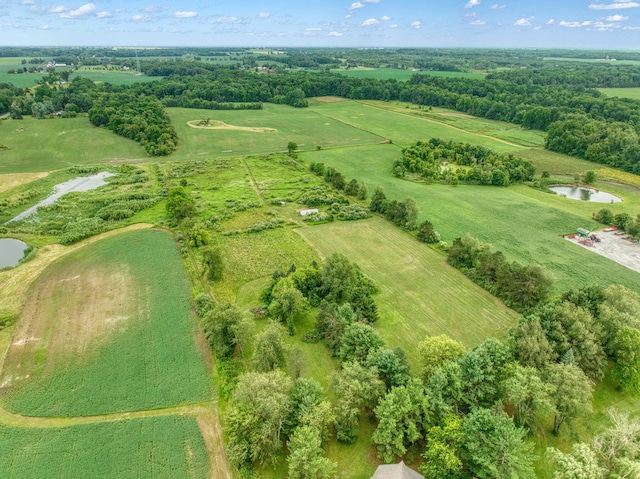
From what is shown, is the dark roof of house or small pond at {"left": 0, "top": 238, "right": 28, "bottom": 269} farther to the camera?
small pond at {"left": 0, "top": 238, "right": 28, "bottom": 269}

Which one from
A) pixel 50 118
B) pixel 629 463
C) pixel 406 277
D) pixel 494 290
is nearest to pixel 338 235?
pixel 406 277

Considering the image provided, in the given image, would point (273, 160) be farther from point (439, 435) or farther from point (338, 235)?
point (439, 435)

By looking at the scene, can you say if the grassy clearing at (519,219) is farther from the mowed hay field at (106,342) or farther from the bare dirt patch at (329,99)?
the bare dirt patch at (329,99)

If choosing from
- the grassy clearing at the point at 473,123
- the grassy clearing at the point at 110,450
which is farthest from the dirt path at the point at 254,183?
the grassy clearing at the point at 473,123

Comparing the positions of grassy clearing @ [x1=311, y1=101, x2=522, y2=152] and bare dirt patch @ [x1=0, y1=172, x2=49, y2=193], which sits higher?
grassy clearing @ [x1=311, y1=101, x2=522, y2=152]

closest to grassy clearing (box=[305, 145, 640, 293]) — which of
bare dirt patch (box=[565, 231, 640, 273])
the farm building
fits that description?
bare dirt patch (box=[565, 231, 640, 273])

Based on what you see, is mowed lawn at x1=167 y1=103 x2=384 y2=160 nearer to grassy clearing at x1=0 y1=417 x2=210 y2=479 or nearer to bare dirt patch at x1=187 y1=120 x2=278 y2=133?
bare dirt patch at x1=187 y1=120 x2=278 y2=133
